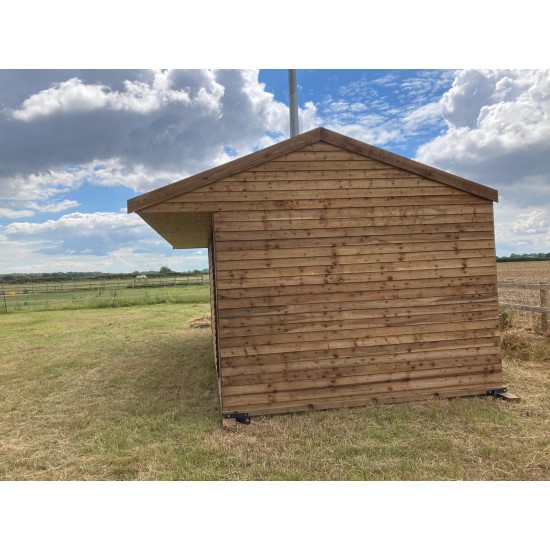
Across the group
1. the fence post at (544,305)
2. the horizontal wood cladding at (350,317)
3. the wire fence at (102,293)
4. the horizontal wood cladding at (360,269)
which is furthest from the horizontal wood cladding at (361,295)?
the wire fence at (102,293)

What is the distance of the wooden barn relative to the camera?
5.50 m

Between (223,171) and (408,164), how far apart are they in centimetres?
262

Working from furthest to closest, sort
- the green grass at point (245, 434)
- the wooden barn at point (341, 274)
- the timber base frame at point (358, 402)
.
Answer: the wooden barn at point (341, 274)
the timber base frame at point (358, 402)
the green grass at point (245, 434)

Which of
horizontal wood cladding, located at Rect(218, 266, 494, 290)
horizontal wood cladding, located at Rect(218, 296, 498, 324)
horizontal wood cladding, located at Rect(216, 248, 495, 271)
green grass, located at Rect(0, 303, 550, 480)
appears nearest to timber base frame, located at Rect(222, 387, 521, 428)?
green grass, located at Rect(0, 303, 550, 480)

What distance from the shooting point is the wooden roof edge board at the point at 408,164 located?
5.73m

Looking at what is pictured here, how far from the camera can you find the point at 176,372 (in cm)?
855

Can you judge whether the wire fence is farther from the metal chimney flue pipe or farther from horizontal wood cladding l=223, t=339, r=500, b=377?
horizontal wood cladding l=223, t=339, r=500, b=377

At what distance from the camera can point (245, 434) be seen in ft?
16.3

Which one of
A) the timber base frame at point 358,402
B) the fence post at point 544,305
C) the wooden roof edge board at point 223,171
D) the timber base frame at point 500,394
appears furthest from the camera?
the fence post at point 544,305

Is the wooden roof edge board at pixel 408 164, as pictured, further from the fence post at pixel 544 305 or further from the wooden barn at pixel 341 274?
the fence post at pixel 544 305

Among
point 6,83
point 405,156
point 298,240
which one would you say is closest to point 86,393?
point 298,240

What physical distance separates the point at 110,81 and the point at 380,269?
Answer: 6.71 meters

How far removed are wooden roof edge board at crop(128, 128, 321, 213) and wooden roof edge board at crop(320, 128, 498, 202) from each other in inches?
11.2
